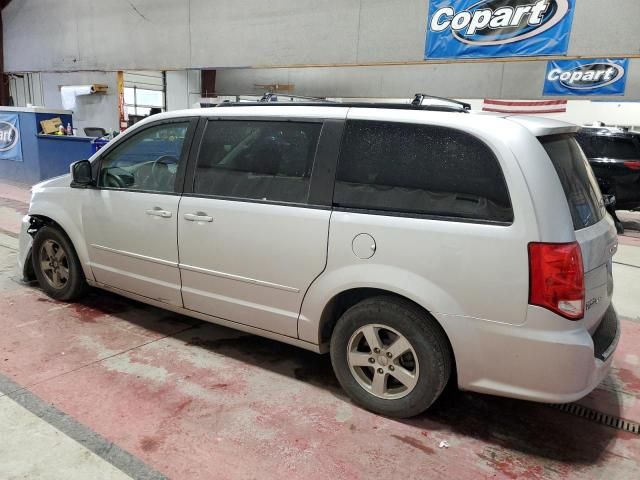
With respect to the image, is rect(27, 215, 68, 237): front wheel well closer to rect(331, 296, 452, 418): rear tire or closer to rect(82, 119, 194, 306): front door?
rect(82, 119, 194, 306): front door

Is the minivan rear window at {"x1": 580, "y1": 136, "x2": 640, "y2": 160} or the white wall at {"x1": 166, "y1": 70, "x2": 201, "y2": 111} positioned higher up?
the white wall at {"x1": 166, "y1": 70, "x2": 201, "y2": 111}

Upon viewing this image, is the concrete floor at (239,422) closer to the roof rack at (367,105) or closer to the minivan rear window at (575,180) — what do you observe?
the minivan rear window at (575,180)

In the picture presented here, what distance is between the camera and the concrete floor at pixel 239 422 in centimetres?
258

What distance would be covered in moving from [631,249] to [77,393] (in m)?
8.43

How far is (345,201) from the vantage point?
9.72 feet

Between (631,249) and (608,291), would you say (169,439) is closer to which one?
(608,291)

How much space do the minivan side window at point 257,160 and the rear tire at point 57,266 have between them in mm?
1695

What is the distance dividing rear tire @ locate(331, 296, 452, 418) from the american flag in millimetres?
13560

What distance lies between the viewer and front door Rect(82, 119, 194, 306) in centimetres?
370

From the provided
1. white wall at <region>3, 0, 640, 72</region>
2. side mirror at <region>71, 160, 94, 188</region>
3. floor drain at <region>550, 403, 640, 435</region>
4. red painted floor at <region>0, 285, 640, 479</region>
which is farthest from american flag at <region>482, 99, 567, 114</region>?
side mirror at <region>71, 160, 94, 188</region>

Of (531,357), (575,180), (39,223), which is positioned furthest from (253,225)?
(39,223)

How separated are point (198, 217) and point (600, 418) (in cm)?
286

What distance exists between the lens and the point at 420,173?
2.77m

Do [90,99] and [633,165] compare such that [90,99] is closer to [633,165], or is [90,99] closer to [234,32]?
[234,32]
